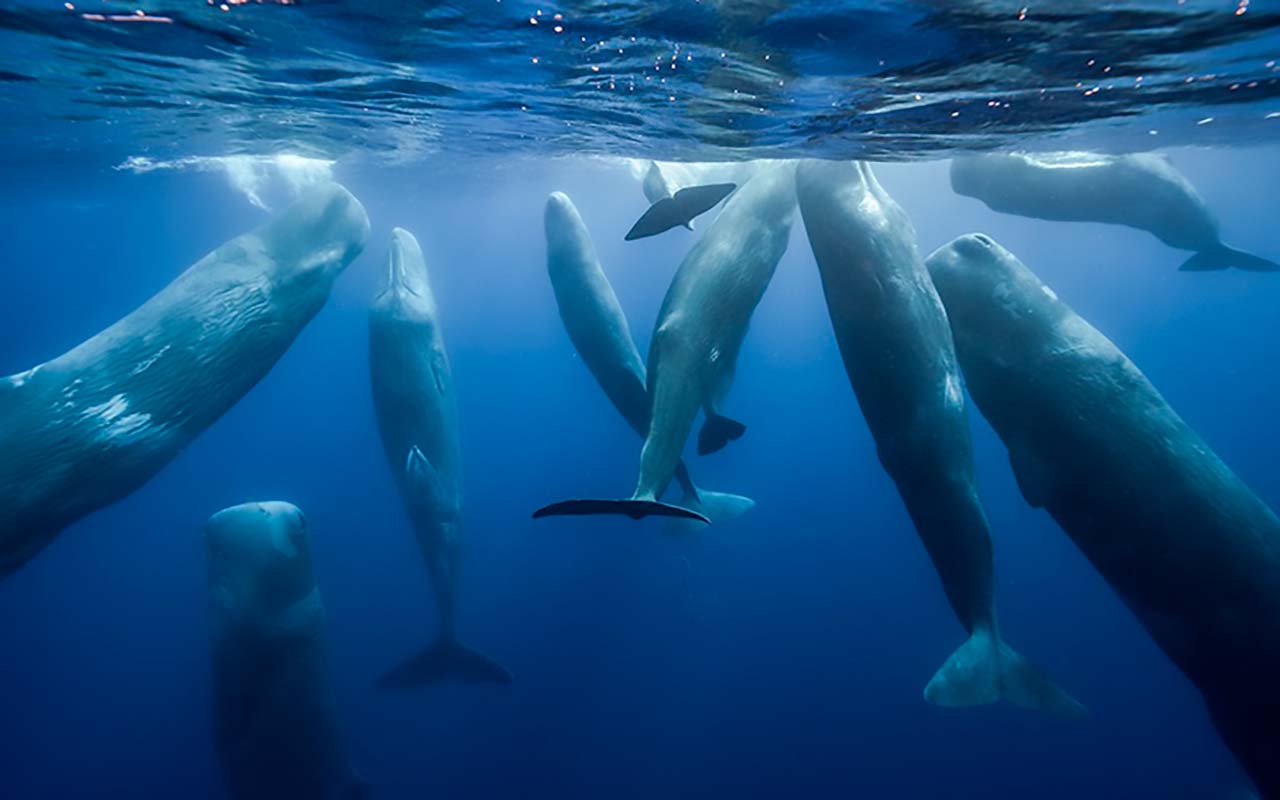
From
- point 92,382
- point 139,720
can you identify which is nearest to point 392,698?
point 139,720

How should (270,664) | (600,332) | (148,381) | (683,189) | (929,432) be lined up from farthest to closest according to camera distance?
(600,332)
(270,664)
(148,381)
(683,189)
(929,432)

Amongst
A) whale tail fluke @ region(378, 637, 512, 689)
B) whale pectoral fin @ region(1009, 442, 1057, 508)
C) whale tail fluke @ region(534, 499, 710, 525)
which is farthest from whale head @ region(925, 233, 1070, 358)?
whale tail fluke @ region(378, 637, 512, 689)

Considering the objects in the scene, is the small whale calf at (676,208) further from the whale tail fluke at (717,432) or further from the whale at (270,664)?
the whale at (270,664)

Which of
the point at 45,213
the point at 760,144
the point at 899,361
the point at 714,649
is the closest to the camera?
the point at 899,361

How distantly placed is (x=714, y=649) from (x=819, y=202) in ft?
57.7

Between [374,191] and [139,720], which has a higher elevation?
[374,191]

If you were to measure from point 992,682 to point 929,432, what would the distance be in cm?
220

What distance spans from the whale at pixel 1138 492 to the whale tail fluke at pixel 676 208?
2.87 meters

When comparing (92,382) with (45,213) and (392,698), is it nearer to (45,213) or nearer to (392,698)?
(392,698)

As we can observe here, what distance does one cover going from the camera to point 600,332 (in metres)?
10.1

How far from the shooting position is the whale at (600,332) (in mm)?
9906

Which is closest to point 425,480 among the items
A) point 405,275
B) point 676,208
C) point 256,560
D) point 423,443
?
point 423,443

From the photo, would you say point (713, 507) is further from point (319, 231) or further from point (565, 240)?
point (319, 231)

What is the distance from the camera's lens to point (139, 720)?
20984 mm
